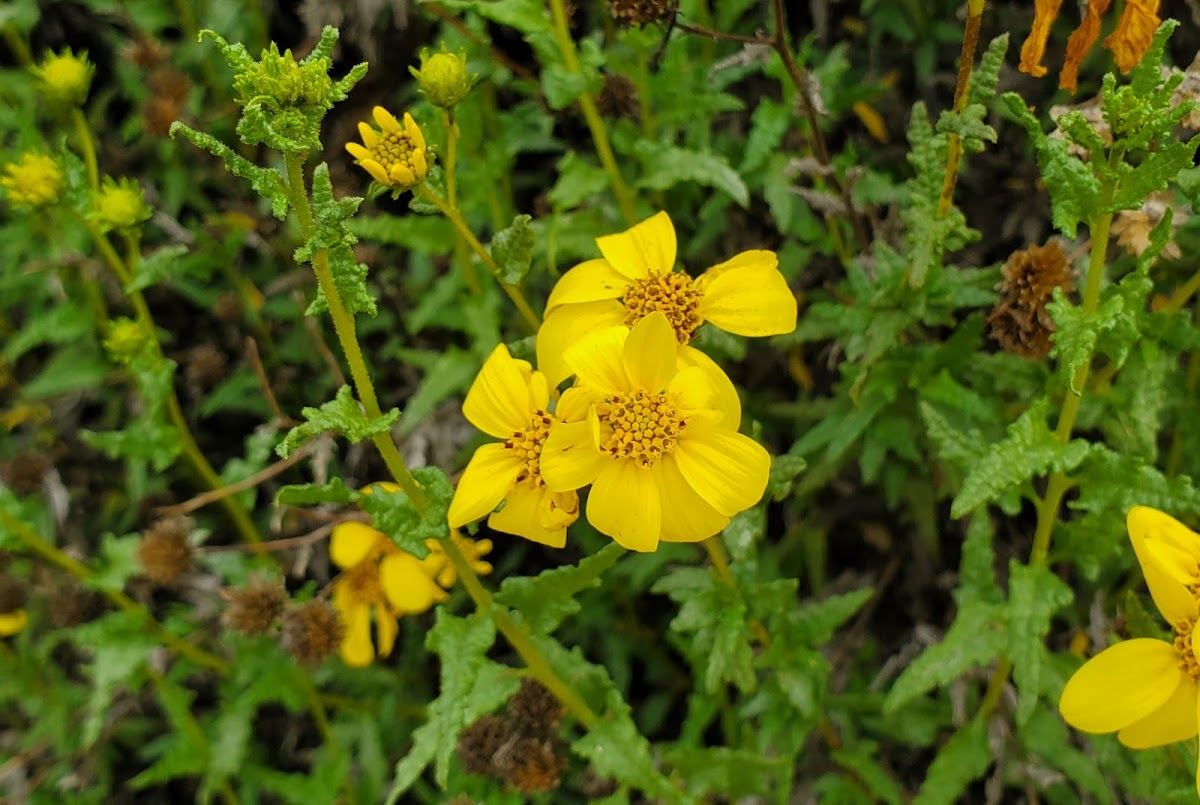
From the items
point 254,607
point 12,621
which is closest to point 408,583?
point 254,607

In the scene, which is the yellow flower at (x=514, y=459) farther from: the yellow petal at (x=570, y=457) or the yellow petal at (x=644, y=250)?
the yellow petal at (x=644, y=250)

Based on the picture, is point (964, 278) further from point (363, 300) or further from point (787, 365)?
point (363, 300)

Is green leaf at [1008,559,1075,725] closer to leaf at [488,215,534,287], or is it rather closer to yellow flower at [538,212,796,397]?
yellow flower at [538,212,796,397]

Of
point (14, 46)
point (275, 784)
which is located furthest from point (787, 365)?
point (14, 46)

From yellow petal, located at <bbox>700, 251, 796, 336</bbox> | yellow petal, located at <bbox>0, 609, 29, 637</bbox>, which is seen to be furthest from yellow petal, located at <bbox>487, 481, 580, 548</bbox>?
yellow petal, located at <bbox>0, 609, 29, 637</bbox>

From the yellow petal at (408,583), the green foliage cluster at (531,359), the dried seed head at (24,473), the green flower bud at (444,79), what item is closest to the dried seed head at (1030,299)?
the green foliage cluster at (531,359)
